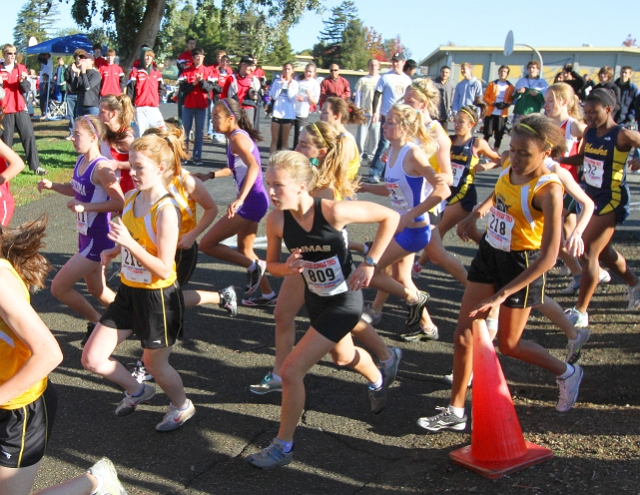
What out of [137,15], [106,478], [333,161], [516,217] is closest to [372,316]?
[333,161]

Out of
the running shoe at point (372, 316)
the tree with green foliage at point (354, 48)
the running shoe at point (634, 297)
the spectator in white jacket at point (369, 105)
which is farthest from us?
the tree with green foliage at point (354, 48)

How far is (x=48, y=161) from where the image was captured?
13969 millimetres

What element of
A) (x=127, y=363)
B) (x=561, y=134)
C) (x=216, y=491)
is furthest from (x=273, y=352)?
(x=561, y=134)

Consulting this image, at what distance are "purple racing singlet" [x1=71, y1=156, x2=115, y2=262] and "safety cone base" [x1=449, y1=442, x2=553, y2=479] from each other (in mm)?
2965

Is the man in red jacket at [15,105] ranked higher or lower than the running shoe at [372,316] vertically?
higher

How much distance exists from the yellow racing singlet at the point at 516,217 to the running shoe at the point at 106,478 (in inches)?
97.9

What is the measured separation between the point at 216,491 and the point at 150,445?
654mm

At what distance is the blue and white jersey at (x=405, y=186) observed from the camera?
17.5 feet

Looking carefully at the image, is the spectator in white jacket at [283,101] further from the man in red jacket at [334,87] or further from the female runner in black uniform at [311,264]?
the female runner in black uniform at [311,264]

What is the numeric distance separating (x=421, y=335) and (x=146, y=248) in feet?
8.53

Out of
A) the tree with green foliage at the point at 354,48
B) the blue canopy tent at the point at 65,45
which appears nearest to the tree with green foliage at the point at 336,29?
the tree with green foliage at the point at 354,48

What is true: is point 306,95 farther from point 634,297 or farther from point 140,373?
point 140,373

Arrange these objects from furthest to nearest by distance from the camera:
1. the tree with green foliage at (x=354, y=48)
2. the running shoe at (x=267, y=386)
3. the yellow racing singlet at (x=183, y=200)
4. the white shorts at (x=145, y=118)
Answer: the tree with green foliage at (x=354, y=48), the white shorts at (x=145, y=118), the yellow racing singlet at (x=183, y=200), the running shoe at (x=267, y=386)

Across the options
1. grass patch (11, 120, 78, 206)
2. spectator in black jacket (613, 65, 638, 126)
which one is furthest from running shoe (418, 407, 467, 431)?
spectator in black jacket (613, 65, 638, 126)
